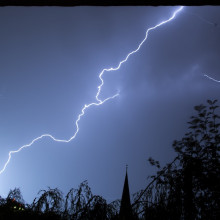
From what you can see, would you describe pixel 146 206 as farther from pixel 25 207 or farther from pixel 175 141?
pixel 25 207

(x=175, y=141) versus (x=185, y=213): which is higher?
(x=175, y=141)

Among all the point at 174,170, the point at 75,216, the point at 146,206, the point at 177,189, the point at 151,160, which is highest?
the point at 151,160

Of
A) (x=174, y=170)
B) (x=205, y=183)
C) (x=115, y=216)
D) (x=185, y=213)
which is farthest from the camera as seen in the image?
(x=115, y=216)

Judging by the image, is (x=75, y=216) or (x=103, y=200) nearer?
(x=75, y=216)

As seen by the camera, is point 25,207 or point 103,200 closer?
point 25,207
